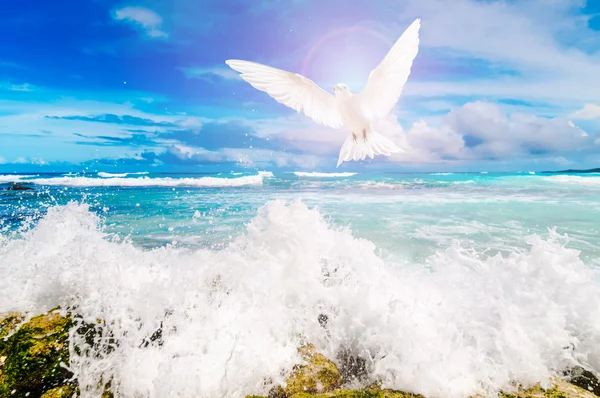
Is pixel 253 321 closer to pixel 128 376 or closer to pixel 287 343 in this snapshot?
pixel 287 343

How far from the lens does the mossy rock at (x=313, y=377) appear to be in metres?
2.91

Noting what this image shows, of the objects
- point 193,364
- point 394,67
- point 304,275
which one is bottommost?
point 193,364

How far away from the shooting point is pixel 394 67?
16.0 feet

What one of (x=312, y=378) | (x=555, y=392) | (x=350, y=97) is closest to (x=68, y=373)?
(x=312, y=378)

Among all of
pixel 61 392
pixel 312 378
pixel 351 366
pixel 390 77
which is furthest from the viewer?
pixel 390 77

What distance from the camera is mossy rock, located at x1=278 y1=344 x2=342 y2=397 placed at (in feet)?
9.53

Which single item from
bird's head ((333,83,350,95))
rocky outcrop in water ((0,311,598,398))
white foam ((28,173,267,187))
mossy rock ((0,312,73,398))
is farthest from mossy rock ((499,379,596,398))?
white foam ((28,173,267,187))

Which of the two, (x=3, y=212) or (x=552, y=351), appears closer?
(x=552, y=351)

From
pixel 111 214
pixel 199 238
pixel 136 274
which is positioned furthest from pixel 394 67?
pixel 111 214

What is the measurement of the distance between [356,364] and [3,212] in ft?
52.2

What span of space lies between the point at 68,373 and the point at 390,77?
5.10 m

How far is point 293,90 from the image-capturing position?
223 inches

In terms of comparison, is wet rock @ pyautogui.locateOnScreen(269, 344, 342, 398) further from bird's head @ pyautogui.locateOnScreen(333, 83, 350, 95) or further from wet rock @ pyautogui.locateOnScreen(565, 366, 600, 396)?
bird's head @ pyautogui.locateOnScreen(333, 83, 350, 95)

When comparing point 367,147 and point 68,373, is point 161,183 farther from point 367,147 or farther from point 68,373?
point 68,373
